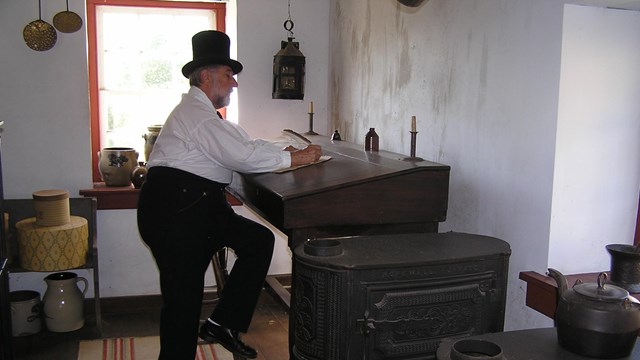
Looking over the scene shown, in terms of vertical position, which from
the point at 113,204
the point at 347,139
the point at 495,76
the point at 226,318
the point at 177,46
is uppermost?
the point at 177,46

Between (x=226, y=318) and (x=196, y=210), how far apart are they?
604mm

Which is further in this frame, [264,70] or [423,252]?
[264,70]

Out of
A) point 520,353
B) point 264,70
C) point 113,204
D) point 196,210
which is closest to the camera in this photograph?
point 520,353

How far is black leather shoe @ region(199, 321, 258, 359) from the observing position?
321 centimetres

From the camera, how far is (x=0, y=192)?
3258 mm

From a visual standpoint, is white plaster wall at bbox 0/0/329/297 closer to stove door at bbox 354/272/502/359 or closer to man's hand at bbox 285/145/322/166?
man's hand at bbox 285/145/322/166

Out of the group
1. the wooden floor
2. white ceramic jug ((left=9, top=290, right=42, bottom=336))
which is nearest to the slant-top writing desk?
the wooden floor

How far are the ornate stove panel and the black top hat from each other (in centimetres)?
127

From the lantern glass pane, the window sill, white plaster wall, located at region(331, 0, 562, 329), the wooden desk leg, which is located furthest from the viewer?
the lantern glass pane

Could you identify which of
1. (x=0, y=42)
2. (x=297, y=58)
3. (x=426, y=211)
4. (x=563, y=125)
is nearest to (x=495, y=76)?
(x=563, y=125)

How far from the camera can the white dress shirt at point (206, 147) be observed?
2.99 m

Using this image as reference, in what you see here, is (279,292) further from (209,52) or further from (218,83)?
(209,52)

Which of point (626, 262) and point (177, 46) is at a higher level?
point (177, 46)

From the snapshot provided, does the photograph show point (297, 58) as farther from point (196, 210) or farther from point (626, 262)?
point (626, 262)
